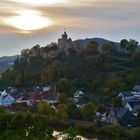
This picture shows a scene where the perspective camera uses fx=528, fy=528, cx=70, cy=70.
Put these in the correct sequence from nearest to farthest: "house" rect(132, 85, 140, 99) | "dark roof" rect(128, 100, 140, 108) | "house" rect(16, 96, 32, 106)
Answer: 1. "dark roof" rect(128, 100, 140, 108)
2. "house" rect(132, 85, 140, 99)
3. "house" rect(16, 96, 32, 106)

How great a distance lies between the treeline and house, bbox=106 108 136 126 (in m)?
3.04

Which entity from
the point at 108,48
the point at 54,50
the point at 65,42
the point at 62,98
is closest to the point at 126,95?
the point at 62,98

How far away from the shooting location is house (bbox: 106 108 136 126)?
720 inches

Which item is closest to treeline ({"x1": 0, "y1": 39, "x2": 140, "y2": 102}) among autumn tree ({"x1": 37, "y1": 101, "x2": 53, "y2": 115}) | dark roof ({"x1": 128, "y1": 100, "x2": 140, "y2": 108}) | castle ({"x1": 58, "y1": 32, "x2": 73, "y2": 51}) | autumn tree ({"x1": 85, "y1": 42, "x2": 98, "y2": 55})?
autumn tree ({"x1": 85, "y1": 42, "x2": 98, "y2": 55})

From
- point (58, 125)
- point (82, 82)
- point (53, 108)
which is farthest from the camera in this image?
point (82, 82)

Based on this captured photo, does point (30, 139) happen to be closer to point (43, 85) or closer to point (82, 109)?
point (82, 109)

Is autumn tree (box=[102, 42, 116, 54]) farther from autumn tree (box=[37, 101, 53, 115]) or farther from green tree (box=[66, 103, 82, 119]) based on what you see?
green tree (box=[66, 103, 82, 119])

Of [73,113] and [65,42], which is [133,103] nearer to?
[73,113]

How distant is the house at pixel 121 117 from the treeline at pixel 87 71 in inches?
120

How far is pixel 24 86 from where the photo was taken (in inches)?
1156

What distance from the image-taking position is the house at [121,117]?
60.0 ft

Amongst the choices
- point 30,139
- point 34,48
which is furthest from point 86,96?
point 30,139

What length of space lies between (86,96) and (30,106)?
102 inches

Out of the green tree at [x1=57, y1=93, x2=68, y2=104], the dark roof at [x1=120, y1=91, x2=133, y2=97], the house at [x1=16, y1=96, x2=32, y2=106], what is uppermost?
the dark roof at [x1=120, y1=91, x2=133, y2=97]
